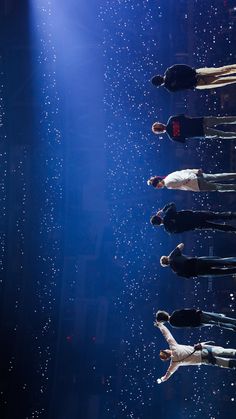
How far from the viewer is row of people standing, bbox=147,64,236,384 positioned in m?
4.28

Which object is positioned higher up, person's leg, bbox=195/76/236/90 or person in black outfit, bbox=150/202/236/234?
person's leg, bbox=195/76/236/90

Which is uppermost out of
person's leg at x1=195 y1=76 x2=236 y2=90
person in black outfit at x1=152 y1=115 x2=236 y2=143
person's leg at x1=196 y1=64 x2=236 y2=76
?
person's leg at x1=196 y1=64 x2=236 y2=76

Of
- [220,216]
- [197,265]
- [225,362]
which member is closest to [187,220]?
[220,216]

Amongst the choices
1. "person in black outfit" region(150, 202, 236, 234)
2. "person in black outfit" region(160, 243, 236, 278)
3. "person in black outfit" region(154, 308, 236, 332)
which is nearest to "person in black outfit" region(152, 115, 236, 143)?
"person in black outfit" region(150, 202, 236, 234)

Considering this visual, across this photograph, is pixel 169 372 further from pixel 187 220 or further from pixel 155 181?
pixel 155 181

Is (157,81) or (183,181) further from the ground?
(157,81)

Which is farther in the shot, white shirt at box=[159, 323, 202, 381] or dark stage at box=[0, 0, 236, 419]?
dark stage at box=[0, 0, 236, 419]

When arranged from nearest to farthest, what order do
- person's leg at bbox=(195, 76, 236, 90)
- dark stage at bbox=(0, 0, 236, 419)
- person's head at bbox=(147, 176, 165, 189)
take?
person's head at bbox=(147, 176, 165, 189), person's leg at bbox=(195, 76, 236, 90), dark stage at bbox=(0, 0, 236, 419)

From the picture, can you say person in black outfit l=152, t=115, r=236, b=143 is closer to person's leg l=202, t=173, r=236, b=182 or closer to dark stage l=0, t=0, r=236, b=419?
person's leg l=202, t=173, r=236, b=182

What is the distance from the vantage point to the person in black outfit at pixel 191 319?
427 cm

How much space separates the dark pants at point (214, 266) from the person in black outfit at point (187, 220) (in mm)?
272

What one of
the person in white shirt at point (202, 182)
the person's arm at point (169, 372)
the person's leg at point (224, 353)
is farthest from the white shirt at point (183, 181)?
the person's arm at point (169, 372)

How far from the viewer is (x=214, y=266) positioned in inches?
170

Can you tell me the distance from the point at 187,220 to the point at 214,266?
0.47 metres
